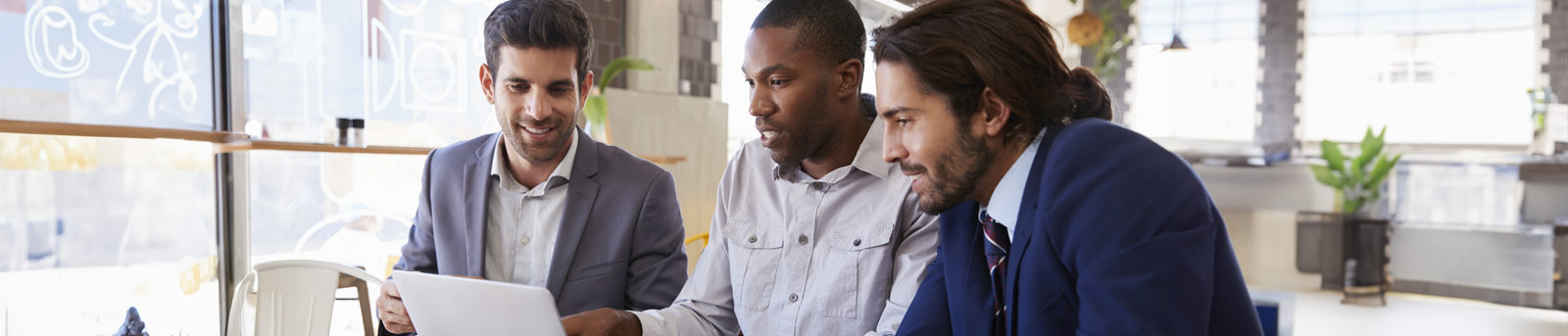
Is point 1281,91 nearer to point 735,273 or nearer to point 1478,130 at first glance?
point 1478,130

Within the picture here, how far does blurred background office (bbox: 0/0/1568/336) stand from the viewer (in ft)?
8.57

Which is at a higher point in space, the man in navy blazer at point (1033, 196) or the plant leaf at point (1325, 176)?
the man in navy blazer at point (1033, 196)

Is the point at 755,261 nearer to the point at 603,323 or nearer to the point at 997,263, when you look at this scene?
the point at 603,323

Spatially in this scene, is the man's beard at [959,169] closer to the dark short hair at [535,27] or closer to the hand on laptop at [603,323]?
the hand on laptop at [603,323]

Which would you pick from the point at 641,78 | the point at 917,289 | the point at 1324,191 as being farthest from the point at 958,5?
the point at 1324,191

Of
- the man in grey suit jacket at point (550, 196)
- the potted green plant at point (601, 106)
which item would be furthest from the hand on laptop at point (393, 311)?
the potted green plant at point (601, 106)

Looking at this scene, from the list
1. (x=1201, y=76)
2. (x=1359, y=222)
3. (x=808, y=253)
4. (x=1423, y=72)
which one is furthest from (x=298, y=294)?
(x=1423, y=72)

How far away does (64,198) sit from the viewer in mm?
2586

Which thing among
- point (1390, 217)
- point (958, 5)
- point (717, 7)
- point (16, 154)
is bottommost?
point (1390, 217)

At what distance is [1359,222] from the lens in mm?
6137

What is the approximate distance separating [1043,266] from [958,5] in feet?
1.17

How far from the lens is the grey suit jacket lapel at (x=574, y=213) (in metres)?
1.76

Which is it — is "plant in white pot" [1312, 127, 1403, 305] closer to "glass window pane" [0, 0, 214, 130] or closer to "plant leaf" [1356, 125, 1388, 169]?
"plant leaf" [1356, 125, 1388, 169]

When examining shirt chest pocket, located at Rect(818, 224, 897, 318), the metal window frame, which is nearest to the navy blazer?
shirt chest pocket, located at Rect(818, 224, 897, 318)
